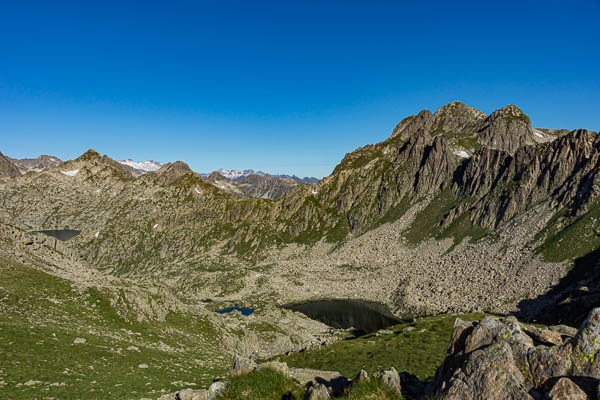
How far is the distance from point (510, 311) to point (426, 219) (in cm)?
9857

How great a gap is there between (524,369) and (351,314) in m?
130

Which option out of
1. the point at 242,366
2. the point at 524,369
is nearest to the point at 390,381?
the point at 524,369

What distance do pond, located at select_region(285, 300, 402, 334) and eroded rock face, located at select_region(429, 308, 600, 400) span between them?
101645 mm

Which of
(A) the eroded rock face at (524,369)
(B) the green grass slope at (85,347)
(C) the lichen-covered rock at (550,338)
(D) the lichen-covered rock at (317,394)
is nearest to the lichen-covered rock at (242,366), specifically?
(D) the lichen-covered rock at (317,394)

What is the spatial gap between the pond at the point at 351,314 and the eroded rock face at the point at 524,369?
333ft

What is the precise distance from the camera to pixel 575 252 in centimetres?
11281

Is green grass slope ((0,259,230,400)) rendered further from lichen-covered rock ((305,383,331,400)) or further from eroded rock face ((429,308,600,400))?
eroded rock face ((429,308,600,400))

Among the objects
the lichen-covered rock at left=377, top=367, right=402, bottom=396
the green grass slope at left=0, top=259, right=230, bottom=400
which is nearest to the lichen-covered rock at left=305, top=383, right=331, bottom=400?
the lichen-covered rock at left=377, top=367, right=402, bottom=396

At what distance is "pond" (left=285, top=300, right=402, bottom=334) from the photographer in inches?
4738

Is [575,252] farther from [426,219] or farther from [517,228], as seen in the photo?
[426,219]

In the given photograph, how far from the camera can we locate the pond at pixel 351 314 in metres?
120

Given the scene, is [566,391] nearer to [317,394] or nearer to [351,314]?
[317,394]

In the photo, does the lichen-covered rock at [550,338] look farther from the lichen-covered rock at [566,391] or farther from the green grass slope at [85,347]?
the green grass slope at [85,347]

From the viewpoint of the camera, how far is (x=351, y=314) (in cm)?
13412
